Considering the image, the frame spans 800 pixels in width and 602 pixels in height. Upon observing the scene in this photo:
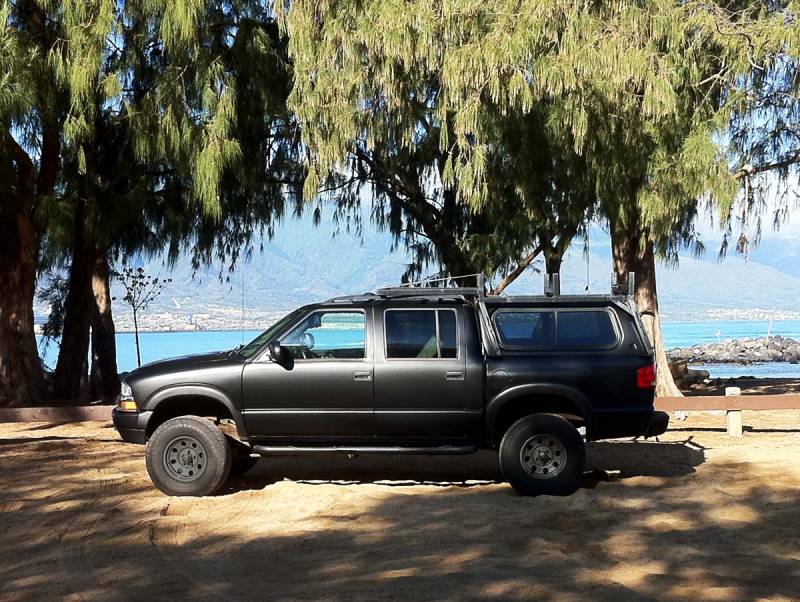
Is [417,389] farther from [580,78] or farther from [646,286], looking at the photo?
[646,286]

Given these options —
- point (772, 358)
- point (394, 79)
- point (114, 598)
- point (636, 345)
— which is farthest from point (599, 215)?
point (772, 358)

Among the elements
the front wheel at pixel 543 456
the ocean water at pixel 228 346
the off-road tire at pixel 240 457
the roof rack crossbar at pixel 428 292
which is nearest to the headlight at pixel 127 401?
the off-road tire at pixel 240 457

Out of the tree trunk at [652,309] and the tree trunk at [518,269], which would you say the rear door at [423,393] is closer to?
the tree trunk at [652,309]

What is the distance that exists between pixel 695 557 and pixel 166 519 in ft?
13.6

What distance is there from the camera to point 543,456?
9617 mm

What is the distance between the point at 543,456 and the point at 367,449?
1.57 metres

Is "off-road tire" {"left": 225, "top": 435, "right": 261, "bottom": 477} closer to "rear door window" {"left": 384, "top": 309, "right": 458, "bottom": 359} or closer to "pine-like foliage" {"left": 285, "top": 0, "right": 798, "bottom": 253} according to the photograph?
"rear door window" {"left": 384, "top": 309, "right": 458, "bottom": 359}

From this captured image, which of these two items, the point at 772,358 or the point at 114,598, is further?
the point at 772,358

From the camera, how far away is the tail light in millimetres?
9711

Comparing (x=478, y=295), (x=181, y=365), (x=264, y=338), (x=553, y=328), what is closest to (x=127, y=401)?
(x=181, y=365)

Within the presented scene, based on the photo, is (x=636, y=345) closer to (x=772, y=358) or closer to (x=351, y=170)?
(x=351, y=170)

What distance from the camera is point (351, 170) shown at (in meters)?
20.1

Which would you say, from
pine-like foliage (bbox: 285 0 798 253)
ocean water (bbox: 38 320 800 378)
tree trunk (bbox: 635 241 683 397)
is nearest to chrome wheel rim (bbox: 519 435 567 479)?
ocean water (bbox: 38 320 800 378)

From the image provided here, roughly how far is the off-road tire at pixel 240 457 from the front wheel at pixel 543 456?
245cm
